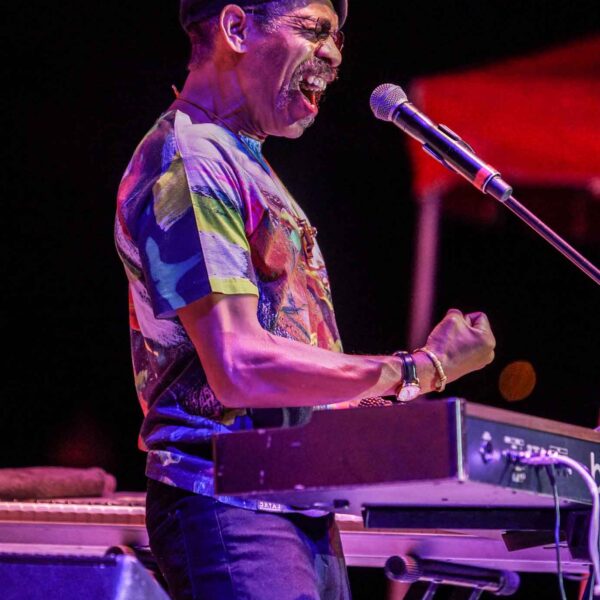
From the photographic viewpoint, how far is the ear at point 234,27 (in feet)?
7.47

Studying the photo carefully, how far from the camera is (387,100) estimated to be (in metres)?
2.17

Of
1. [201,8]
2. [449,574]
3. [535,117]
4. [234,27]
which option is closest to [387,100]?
[234,27]

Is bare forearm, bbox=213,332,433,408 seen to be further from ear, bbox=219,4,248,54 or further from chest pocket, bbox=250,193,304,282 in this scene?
ear, bbox=219,4,248,54

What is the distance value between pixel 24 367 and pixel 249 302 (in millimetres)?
3641

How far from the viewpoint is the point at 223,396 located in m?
1.80

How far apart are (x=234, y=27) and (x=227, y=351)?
34.1 inches

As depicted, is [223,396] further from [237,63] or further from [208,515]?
[237,63]

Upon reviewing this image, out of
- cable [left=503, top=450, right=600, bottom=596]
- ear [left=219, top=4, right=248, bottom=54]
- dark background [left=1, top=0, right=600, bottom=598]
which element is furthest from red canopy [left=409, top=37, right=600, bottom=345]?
cable [left=503, top=450, right=600, bottom=596]

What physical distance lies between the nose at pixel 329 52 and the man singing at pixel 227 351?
1.00 feet

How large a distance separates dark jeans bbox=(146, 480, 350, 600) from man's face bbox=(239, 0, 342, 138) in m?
0.88

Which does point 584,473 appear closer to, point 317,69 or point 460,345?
point 460,345

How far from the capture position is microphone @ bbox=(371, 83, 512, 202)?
2.02m

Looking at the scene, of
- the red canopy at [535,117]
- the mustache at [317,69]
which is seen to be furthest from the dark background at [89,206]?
the mustache at [317,69]

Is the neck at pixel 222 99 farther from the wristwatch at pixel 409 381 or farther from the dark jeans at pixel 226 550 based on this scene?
the dark jeans at pixel 226 550
